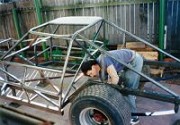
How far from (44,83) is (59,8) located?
6.94 ft

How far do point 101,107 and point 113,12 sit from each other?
3.19 m

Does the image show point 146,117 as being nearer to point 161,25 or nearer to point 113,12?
point 161,25

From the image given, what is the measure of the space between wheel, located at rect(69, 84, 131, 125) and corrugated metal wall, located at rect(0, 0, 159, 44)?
2752mm

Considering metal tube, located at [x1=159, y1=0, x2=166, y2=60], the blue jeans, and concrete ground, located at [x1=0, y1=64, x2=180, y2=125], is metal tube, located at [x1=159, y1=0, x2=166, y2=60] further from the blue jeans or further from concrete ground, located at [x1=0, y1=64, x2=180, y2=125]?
the blue jeans

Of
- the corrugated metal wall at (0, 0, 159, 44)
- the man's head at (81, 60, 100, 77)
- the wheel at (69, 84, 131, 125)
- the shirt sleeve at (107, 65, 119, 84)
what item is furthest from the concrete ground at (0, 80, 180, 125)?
the corrugated metal wall at (0, 0, 159, 44)

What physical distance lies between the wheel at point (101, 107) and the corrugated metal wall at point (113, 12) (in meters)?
Result: 2.75

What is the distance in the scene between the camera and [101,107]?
124 inches

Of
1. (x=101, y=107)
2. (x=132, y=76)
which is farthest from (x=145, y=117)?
(x=101, y=107)

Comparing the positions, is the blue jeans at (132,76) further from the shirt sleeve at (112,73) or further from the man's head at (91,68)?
the man's head at (91,68)

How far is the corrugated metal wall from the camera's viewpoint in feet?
18.0

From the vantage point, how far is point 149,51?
5348mm

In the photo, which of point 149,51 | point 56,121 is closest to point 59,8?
point 149,51

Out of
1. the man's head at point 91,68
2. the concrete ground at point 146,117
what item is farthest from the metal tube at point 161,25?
the man's head at point 91,68

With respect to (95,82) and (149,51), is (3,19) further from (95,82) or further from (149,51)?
(95,82)
